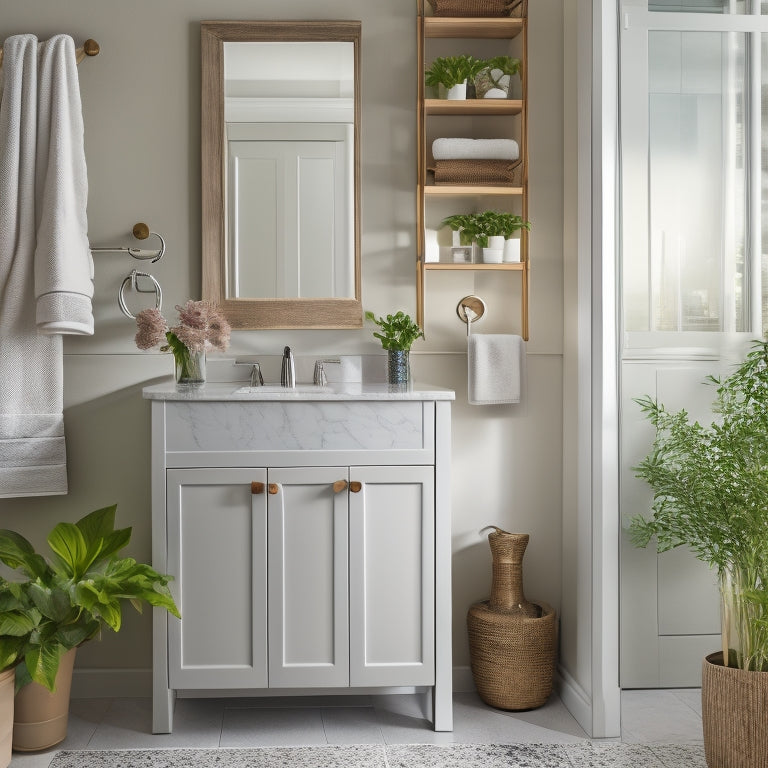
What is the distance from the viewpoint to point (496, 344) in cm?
253

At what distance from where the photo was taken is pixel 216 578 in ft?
7.20

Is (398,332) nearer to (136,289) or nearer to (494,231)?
(494,231)

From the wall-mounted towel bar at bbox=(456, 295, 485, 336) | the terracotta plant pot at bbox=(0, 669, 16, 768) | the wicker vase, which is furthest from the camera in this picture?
the wall-mounted towel bar at bbox=(456, 295, 485, 336)

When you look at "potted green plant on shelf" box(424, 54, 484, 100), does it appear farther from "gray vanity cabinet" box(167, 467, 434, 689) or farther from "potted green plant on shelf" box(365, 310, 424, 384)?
"gray vanity cabinet" box(167, 467, 434, 689)

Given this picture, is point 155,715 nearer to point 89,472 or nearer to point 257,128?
point 89,472

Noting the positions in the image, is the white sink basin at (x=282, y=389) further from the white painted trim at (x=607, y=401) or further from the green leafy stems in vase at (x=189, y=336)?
the white painted trim at (x=607, y=401)

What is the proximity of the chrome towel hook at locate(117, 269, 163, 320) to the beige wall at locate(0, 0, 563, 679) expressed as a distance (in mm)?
30

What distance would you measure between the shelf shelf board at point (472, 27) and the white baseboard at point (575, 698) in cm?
202

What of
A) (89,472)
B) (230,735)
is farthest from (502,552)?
(89,472)

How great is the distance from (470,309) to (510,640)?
1.03 metres

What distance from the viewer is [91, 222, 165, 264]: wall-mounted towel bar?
252 cm

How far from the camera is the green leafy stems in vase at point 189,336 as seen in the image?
2.28m

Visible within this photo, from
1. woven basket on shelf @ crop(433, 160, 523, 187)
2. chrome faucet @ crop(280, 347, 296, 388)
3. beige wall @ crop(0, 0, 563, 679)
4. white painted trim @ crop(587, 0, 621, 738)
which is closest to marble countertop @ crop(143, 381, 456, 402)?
chrome faucet @ crop(280, 347, 296, 388)

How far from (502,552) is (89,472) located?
4.31 ft
